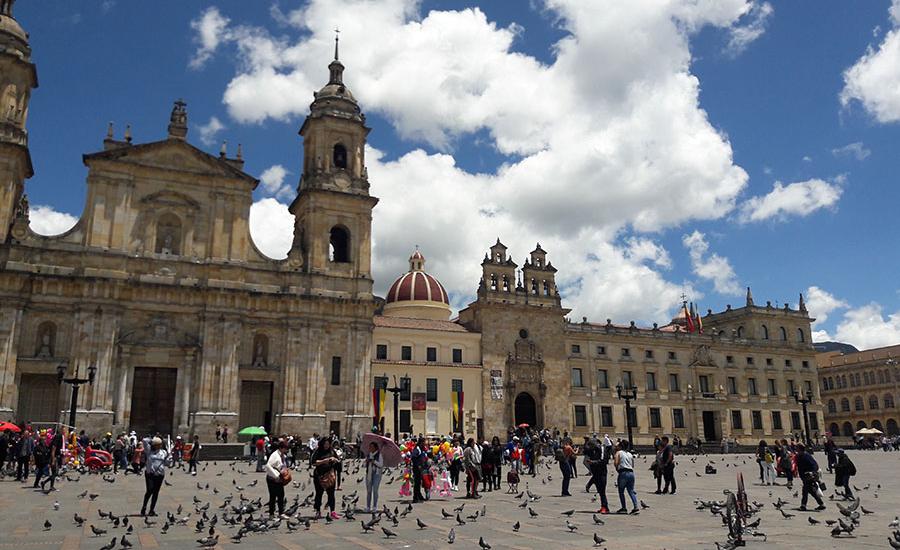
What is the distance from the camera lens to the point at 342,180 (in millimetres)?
46125

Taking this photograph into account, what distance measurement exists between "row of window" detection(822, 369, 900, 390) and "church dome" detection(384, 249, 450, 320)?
5071 cm

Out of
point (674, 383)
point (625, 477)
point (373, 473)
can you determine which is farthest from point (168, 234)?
point (674, 383)

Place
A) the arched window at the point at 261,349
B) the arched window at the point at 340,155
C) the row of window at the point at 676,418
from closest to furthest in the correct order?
the arched window at the point at 261,349
the arched window at the point at 340,155
the row of window at the point at 676,418

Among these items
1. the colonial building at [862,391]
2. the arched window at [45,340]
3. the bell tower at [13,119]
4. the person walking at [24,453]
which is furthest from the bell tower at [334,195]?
the colonial building at [862,391]

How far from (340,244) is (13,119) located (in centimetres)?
1937

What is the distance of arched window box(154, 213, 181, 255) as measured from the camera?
135 ft

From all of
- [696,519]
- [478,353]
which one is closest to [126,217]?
[478,353]

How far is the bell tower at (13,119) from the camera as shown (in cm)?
3784

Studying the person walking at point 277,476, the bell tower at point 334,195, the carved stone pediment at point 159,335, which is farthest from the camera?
the bell tower at point 334,195

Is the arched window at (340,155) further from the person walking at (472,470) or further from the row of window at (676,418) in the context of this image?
the person walking at (472,470)

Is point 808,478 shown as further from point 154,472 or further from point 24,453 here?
point 24,453

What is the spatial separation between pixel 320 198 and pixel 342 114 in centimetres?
648

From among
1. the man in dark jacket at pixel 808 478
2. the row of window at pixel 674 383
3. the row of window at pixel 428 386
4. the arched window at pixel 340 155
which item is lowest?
the man in dark jacket at pixel 808 478

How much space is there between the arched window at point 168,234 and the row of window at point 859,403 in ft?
246
